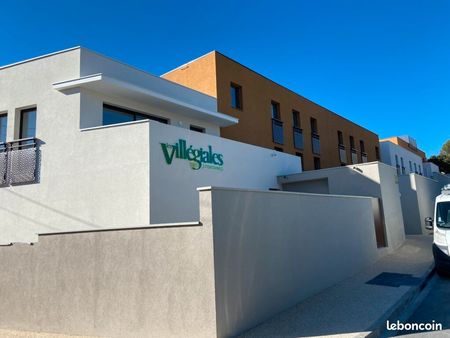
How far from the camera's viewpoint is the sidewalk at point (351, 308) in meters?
5.61

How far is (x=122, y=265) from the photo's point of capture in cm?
607

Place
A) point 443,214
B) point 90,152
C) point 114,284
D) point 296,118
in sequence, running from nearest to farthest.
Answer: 1. point 114,284
2. point 443,214
3. point 90,152
4. point 296,118

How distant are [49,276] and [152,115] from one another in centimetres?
716

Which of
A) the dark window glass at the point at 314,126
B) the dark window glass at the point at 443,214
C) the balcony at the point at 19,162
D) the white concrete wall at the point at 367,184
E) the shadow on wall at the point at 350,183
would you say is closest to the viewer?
the dark window glass at the point at 443,214

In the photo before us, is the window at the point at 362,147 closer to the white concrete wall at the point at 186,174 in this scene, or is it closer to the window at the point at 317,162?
the window at the point at 317,162

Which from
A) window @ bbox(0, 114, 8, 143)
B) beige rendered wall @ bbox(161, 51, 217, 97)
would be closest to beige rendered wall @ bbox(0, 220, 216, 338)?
window @ bbox(0, 114, 8, 143)

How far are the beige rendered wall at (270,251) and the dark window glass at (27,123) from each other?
828 centimetres

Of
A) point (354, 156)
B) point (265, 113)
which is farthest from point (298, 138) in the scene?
point (354, 156)

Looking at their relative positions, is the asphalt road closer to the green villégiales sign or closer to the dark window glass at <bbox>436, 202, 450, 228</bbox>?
the dark window glass at <bbox>436, 202, 450, 228</bbox>

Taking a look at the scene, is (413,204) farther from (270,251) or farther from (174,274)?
(174,274)

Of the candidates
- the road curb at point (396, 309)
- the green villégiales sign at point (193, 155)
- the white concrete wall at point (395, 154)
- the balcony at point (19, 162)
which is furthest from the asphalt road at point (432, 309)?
the white concrete wall at point (395, 154)

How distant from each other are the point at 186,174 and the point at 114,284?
4.91 m

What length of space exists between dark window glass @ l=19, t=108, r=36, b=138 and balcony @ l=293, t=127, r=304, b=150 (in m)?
14.4

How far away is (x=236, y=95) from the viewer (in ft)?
58.4
